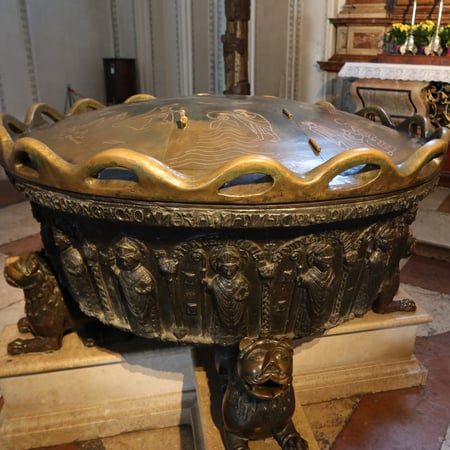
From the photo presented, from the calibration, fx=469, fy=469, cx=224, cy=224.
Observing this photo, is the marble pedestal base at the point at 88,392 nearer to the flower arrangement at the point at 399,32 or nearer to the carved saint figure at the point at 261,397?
the carved saint figure at the point at 261,397

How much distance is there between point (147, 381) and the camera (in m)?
1.64

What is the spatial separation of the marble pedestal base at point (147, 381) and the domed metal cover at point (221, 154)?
0.67 metres

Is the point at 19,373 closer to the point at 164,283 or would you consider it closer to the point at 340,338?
the point at 164,283

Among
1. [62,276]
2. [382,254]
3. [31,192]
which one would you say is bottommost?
[62,276]

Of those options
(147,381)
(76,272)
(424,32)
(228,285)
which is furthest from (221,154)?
(424,32)

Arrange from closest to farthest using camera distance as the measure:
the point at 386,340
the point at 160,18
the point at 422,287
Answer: the point at 386,340 < the point at 422,287 < the point at 160,18

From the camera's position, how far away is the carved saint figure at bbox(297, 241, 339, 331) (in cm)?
117

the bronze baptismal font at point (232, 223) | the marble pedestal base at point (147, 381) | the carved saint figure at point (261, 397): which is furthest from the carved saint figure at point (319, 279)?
the marble pedestal base at point (147, 381)

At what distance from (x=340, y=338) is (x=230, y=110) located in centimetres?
92

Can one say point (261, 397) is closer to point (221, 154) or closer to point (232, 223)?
point (232, 223)

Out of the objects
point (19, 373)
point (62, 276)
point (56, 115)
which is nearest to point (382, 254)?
point (62, 276)

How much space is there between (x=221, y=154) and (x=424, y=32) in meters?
3.53

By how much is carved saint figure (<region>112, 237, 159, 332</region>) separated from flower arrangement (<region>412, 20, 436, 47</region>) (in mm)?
3721

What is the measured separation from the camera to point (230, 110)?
4.60 ft
